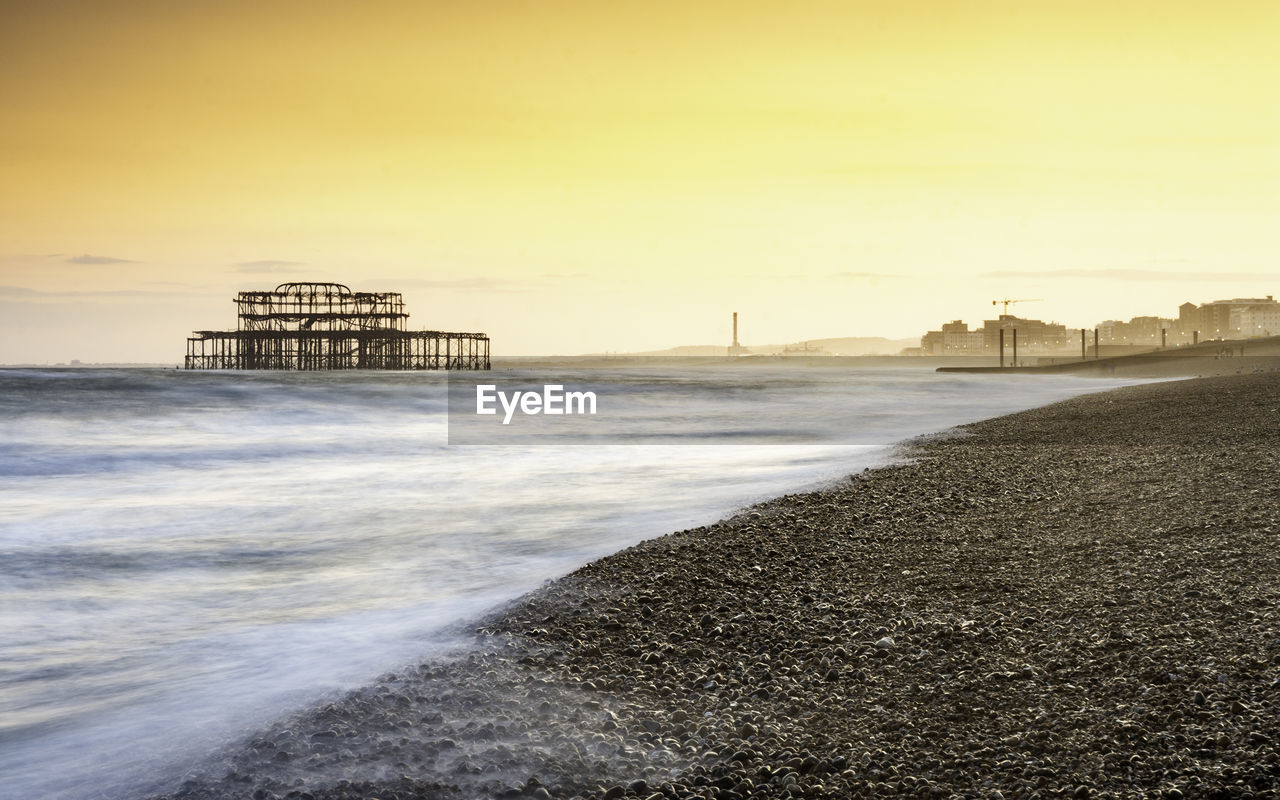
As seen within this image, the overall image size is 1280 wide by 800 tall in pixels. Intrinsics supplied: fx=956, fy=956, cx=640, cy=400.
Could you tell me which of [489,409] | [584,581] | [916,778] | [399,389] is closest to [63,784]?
[584,581]

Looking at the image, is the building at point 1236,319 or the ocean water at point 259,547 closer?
the ocean water at point 259,547

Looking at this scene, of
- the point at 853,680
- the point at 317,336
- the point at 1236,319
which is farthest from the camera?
the point at 1236,319

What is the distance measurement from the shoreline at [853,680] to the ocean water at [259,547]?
650 millimetres

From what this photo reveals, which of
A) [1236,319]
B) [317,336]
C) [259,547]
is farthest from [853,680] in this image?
[1236,319]

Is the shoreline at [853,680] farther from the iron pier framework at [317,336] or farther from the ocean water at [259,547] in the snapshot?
the iron pier framework at [317,336]

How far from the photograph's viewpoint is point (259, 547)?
8406 mm

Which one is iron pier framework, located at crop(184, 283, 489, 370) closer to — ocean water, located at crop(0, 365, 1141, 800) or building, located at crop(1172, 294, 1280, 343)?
ocean water, located at crop(0, 365, 1141, 800)

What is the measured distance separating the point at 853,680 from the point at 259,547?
6.23 metres

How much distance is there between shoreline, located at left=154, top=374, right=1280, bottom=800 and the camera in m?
3.06

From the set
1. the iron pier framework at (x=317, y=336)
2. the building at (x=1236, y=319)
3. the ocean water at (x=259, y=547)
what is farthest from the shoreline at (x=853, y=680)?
the building at (x=1236, y=319)

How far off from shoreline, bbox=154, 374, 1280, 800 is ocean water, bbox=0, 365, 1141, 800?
650 millimetres

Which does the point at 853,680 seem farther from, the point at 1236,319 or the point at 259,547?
the point at 1236,319

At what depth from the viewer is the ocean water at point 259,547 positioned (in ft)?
14.3

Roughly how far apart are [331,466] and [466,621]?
11065mm
